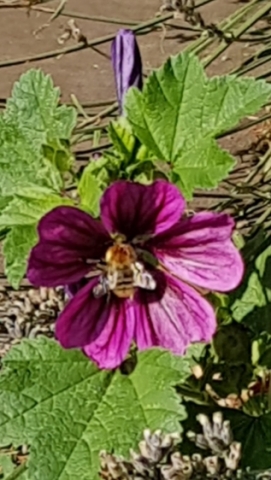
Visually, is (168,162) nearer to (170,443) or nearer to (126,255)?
(126,255)

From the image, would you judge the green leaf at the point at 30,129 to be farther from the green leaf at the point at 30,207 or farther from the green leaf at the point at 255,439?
the green leaf at the point at 255,439

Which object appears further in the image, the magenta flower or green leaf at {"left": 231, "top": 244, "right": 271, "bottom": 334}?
green leaf at {"left": 231, "top": 244, "right": 271, "bottom": 334}

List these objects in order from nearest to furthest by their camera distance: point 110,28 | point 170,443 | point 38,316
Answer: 1. point 170,443
2. point 38,316
3. point 110,28

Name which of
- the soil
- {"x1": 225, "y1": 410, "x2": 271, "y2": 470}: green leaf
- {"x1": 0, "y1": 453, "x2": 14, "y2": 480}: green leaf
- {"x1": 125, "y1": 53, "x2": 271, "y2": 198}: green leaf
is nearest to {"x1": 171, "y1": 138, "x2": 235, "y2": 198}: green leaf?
{"x1": 125, "y1": 53, "x2": 271, "y2": 198}: green leaf

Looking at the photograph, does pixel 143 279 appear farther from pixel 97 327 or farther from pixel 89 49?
pixel 89 49

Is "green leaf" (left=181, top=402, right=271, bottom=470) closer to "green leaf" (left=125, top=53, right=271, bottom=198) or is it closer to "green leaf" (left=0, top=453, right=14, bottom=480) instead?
"green leaf" (left=125, top=53, right=271, bottom=198)

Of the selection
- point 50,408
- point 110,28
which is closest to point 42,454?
point 50,408
